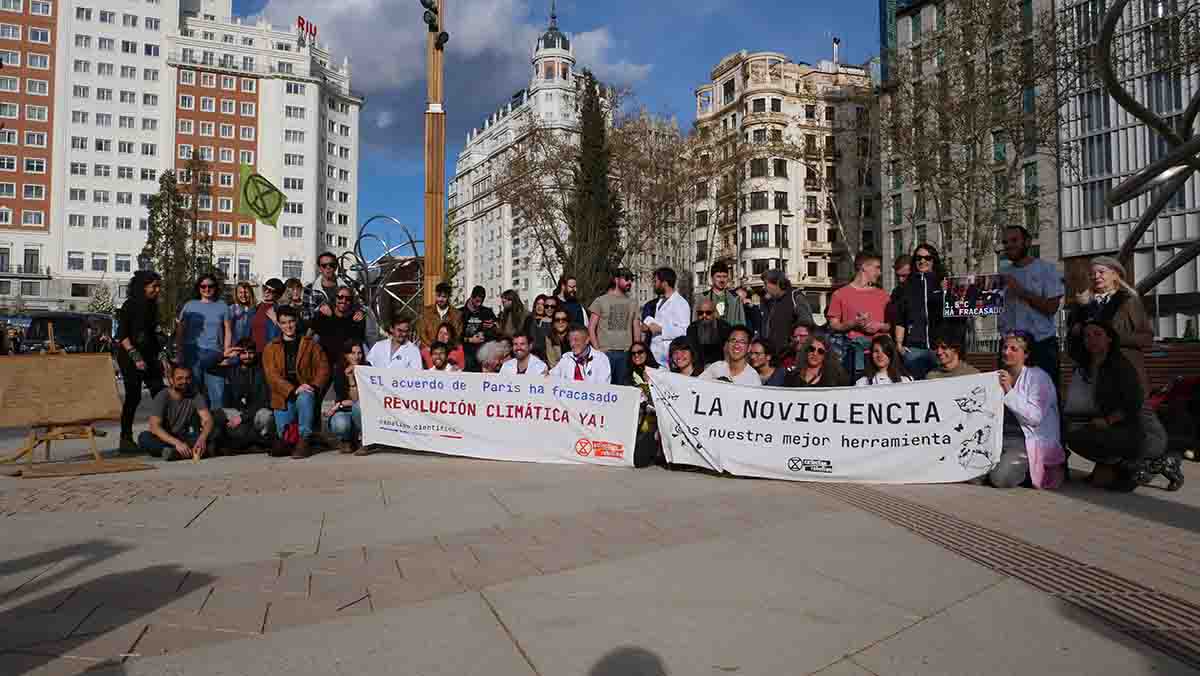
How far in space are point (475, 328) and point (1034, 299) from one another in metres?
6.47

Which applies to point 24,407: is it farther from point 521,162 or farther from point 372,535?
point 521,162

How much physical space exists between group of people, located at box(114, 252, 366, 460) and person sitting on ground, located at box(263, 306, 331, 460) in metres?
0.01

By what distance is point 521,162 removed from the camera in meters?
36.3

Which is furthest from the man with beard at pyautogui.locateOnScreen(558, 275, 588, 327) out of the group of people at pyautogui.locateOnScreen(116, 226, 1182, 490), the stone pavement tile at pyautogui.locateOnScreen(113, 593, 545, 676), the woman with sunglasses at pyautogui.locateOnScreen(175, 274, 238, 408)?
the stone pavement tile at pyautogui.locateOnScreen(113, 593, 545, 676)

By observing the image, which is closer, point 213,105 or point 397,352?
point 397,352

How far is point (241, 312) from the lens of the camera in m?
10.7


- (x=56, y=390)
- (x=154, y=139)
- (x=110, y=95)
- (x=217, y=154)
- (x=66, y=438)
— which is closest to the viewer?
(x=56, y=390)

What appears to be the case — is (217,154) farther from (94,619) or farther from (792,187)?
(94,619)

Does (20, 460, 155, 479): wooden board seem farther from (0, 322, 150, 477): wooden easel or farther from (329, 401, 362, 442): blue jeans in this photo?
(329, 401, 362, 442): blue jeans

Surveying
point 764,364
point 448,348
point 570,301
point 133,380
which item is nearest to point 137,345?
point 133,380

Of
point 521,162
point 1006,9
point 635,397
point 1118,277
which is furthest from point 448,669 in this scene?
point 521,162

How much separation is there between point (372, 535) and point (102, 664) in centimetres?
215

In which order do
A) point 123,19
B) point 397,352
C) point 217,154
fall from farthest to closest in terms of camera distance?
1. point 217,154
2. point 123,19
3. point 397,352

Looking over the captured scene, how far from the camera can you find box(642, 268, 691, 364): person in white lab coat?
33.5ft
